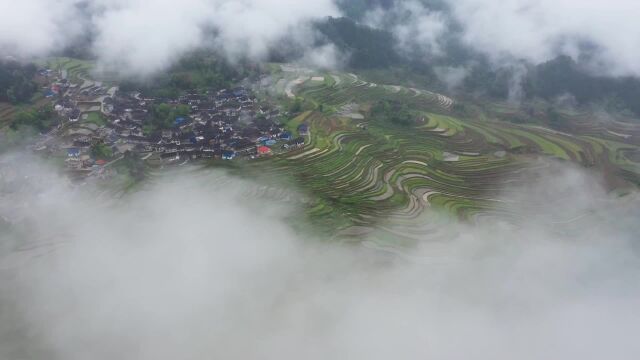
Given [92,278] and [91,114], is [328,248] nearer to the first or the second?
[92,278]

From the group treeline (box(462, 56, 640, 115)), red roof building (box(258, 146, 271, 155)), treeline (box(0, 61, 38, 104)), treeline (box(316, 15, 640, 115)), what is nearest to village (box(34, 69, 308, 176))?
red roof building (box(258, 146, 271, 155))

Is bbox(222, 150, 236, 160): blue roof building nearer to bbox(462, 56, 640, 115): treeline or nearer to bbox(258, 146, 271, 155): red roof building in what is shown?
bbox(258, 146, 271, 155): red roof building

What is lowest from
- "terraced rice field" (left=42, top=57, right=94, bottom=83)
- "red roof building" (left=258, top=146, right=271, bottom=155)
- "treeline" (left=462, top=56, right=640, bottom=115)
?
"red roof building" (left=258, top=146, right=271, bottom=155)

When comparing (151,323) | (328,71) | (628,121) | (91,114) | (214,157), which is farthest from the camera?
(328,71)

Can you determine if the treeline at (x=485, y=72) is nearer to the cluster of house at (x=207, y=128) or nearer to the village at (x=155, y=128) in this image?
the village at (x=155, y=128)

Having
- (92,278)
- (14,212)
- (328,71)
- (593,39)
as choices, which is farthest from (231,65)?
(593,39)
